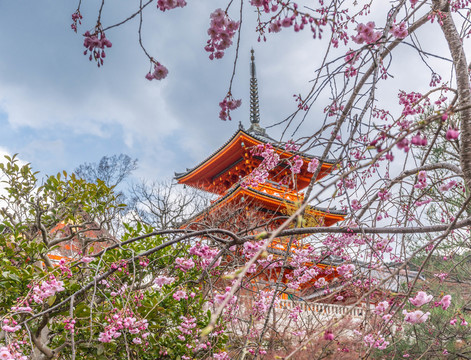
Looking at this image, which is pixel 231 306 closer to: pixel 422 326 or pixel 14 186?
pixel 14 186

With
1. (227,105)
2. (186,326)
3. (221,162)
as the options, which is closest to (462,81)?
(227,105)

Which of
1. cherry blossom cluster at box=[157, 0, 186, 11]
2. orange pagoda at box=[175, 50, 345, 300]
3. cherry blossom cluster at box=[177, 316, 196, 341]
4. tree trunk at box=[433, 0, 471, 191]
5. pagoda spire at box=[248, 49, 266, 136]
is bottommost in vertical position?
cherry blossom cluster at box=[177, 316, 196, 341]

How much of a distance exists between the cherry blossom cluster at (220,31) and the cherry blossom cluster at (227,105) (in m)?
0.21

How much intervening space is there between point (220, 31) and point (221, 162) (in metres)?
9.51

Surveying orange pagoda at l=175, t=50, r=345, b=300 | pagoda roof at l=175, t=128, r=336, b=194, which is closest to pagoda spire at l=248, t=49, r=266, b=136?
orange pagoda at l=175, t=50, r=345, b=300

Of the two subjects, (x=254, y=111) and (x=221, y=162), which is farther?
(x=254, y=111)

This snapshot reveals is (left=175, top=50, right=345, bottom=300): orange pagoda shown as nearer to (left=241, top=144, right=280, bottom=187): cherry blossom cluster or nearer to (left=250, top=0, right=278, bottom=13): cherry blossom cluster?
(left=241, top=144, right=280, bottom=187): cherry blossom cluster

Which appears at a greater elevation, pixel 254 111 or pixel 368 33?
pixel 254 111

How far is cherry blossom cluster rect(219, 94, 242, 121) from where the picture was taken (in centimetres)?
166

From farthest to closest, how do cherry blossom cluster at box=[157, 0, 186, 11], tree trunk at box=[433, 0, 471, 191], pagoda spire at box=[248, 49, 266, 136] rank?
pagoda spire at box=[248, 49, 266, 136] < tree trunk at box=[433, 0, 471, 191] < cherry blossom cluster at box=[157, 0, 186, 11]

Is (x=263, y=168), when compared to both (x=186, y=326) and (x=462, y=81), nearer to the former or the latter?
(x=186, y=326)

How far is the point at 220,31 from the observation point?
5.16ft

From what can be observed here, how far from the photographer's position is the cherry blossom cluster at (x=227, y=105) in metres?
1.66

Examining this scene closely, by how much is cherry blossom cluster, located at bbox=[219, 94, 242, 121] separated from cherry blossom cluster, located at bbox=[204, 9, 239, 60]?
210mm
